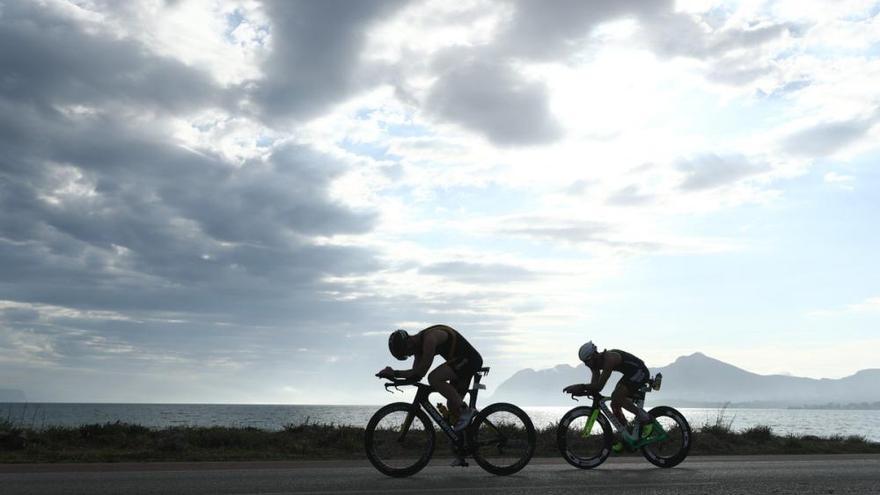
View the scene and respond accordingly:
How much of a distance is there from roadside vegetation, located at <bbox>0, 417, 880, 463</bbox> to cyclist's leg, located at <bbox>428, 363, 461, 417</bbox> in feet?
17.9

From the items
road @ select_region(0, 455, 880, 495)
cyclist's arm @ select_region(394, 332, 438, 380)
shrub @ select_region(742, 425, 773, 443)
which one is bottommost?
road @ select_region(0, 455, 880, 495)

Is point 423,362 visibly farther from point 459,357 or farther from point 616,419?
point 616,419

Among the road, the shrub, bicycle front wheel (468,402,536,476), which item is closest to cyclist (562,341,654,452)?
the road

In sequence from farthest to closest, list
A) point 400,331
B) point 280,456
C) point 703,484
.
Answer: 1. point 280,456
2. point 400,331
3. point 703,484

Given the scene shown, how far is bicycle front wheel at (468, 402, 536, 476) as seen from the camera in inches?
388

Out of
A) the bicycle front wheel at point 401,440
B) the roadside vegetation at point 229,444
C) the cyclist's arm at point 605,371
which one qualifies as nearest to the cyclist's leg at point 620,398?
the cyclist's arm at point 605,371

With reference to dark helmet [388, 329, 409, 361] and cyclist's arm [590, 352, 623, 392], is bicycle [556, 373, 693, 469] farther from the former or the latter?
dark helmet [388, 329, 409, 361]

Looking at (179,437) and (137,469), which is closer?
(137,469)

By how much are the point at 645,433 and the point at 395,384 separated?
4289 mm

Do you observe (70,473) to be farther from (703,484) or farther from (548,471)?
(703,484)

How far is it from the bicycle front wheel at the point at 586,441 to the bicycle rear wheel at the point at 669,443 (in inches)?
28.1

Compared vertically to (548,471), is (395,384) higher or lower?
higher

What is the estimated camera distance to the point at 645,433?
1129 cm

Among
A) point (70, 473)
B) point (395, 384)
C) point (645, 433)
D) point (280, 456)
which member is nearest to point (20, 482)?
point (70, 473)
